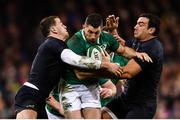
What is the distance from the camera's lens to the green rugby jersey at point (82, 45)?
372 inches

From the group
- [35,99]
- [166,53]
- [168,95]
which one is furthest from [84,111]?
[166,53]

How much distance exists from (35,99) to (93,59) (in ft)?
2.80

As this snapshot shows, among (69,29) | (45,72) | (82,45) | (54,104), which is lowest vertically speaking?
(54,104)

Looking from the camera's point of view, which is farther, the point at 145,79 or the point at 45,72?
the point at 145,79

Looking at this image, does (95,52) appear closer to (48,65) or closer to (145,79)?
(48,65)

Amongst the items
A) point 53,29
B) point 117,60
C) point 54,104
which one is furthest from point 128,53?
point 54,104

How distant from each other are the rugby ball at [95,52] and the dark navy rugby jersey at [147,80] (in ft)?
1.90

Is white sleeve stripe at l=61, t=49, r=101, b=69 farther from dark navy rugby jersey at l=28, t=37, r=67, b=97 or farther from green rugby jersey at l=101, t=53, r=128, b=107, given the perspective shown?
green rugby jersey at l=101, t=53, r=128, b=107

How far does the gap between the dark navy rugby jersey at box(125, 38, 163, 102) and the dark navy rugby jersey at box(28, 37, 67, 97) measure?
93cm

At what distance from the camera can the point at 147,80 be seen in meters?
9.77

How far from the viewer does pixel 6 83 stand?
14320 mm

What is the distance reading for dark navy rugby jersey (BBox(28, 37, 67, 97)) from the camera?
9.41m

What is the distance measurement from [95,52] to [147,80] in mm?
801

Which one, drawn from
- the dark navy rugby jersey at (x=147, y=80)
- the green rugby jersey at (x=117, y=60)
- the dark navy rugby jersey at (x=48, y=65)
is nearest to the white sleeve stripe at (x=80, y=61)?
the dark navy rugby jersey at (x=48, y=65)
